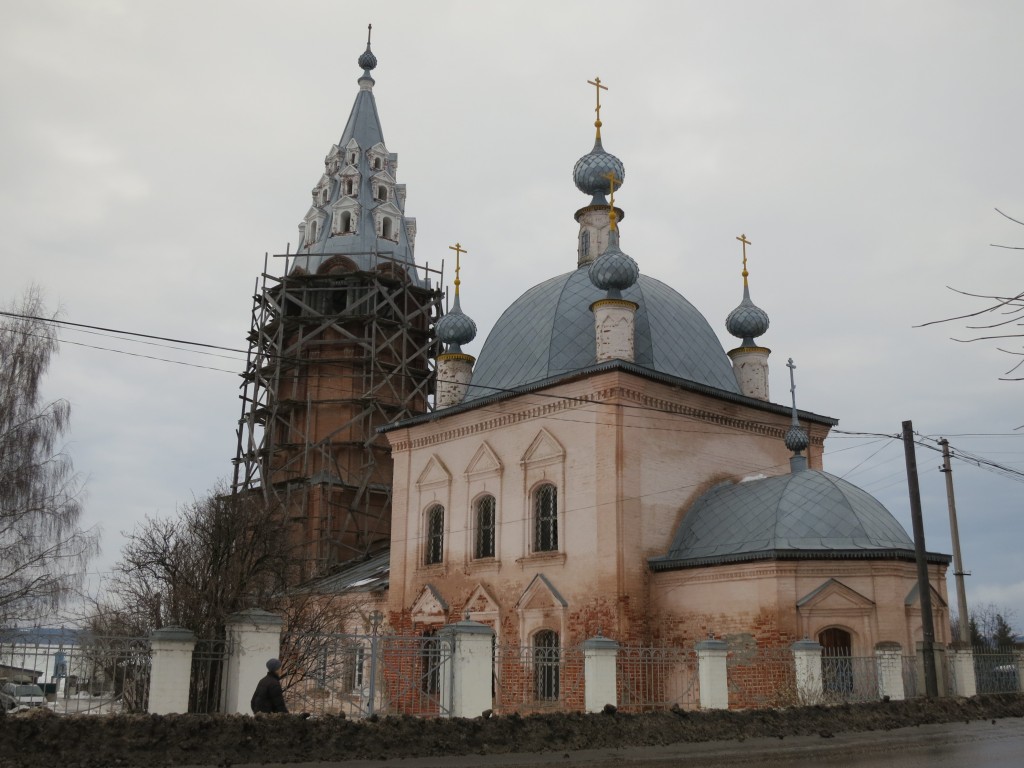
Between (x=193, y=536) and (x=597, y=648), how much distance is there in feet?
22.2

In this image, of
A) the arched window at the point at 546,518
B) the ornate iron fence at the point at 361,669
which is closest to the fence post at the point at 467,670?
the ornate iron fence at the point at 361,669

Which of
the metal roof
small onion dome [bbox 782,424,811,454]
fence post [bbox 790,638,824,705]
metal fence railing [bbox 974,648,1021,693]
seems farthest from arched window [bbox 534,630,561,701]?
metal fence railing [bbox 974,648,1021,693]

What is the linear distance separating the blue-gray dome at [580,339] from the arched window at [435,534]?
94.4 inches

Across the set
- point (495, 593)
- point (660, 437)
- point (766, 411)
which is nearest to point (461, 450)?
point (495, 593)

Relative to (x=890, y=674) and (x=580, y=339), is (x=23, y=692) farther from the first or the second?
(x=580, y=339)

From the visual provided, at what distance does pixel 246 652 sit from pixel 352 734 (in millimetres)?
1452

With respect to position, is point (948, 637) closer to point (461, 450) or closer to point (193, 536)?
point (461, 450)

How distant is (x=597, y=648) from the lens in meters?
12.2

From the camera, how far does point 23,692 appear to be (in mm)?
10758

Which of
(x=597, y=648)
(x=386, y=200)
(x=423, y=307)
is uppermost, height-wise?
(x=386, y=200)

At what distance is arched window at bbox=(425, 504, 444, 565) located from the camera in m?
20.4

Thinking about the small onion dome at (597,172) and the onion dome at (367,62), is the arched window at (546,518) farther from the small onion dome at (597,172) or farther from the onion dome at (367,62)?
the onion dome at (367,62)

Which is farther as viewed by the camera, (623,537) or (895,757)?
(623,537)

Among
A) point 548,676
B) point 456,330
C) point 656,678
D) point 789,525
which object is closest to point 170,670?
point 656,678
